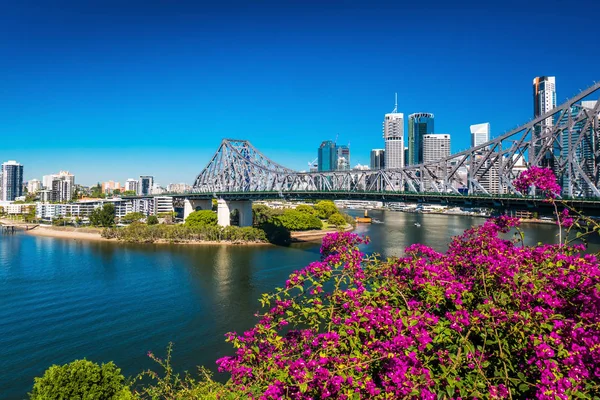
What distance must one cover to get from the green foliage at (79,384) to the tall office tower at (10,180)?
97732mm

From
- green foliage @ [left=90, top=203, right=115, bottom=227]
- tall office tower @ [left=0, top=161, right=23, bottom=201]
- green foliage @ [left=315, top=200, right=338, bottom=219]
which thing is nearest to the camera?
green foliage @ [left=90, top=203, right=115, bottom=227]

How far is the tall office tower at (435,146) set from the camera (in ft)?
357

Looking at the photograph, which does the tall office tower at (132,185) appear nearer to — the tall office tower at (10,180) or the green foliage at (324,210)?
the tall office tower at (10,180)

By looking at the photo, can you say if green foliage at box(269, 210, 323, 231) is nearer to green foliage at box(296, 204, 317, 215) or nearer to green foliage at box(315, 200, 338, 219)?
green foliage at box(296, 204, 317, 215)

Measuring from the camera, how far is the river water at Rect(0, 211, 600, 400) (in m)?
8.93

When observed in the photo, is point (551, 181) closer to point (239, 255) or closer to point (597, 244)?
point (239, 255)

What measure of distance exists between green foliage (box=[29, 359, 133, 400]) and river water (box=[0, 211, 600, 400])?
8.03ft

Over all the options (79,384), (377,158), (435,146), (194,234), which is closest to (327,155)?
(377,158)

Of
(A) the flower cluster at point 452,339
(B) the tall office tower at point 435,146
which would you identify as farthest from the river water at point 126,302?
(B) the tall office tower at point 435,146

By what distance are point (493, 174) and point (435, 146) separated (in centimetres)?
8229

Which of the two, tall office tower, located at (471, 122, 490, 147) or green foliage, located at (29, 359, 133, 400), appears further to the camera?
tall office tower, located at (471, 122, 490, 147)

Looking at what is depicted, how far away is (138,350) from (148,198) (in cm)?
4761

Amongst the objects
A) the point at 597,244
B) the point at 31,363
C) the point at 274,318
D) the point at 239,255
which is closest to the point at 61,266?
the point at 239,255

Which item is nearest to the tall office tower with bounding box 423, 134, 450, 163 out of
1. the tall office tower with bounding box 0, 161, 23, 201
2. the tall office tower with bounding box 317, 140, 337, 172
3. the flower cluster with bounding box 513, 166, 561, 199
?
the tall office tower with bounding box 317, 140, 337, 172
